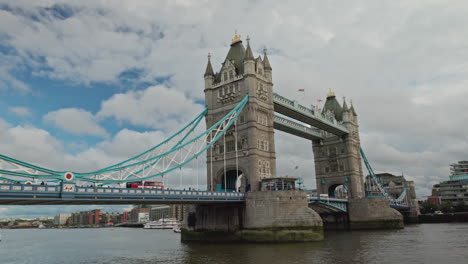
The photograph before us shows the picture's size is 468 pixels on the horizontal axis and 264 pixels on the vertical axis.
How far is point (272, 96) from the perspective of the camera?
51219mm

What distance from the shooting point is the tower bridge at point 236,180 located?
2830 centimetres

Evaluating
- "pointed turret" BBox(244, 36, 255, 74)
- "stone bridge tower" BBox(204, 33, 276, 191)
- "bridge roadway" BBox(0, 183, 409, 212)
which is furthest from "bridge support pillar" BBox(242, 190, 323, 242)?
"pointed turret" BBox(244, 36, 255, 74)

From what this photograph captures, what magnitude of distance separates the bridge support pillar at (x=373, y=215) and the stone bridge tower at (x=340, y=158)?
26.3 feet

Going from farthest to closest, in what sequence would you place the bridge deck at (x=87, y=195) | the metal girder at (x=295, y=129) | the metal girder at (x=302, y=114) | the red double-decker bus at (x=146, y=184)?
1. the metal girder at (x=295, y=129)
2. the metal girder at (x=302, y=114)
3. the red double-decker bus at (x=146, y=184)
4. the bridge deck at (x=87, y=195)

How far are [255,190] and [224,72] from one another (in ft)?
56.3

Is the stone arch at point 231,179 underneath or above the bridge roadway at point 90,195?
→ above

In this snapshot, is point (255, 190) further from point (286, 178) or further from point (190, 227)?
point (190, 227)

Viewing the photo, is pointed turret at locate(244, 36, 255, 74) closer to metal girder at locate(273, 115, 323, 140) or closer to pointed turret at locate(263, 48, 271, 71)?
pointed turret at locate(263, 48, 271, 71)

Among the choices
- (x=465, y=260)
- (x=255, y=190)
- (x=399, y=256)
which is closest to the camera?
(x=465, y=260)

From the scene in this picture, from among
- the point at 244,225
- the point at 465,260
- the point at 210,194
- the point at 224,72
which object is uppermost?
the point at 224,72

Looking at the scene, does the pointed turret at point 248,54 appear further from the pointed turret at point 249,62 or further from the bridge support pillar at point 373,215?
the bridge support pillar at point 373,215

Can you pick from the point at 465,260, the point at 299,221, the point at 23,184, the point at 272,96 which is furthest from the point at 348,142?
the point at 23,184

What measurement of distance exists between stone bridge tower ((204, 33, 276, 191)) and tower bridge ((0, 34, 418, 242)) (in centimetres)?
13

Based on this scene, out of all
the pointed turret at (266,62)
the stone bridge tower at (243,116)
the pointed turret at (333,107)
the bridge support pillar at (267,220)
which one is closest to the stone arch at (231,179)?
the stone bridge tower at (243,116)
